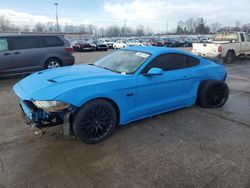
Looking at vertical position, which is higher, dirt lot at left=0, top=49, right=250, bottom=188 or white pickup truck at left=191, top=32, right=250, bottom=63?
white pickup truck at left=191, top=32, right=250, bottom=63

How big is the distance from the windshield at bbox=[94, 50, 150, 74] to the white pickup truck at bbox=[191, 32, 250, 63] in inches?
373

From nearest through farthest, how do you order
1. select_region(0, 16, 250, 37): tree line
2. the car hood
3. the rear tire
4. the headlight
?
the headlight < the car hood < the rear tire < select_region(0, 16, 250, 37): tree line

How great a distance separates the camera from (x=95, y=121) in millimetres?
3812

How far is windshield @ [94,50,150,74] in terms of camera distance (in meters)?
4.45

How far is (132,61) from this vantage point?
4617mm

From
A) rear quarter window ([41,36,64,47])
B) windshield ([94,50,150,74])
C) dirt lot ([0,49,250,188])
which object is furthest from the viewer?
rear quarter window ([41,36,64,47])

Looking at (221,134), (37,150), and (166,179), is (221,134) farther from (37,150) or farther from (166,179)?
(37,150)

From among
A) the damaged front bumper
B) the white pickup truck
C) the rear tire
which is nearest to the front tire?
the damaged front bumper

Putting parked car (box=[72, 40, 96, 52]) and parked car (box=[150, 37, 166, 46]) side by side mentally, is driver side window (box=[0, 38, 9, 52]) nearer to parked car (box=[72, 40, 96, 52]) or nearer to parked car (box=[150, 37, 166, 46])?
parked car (box=[72, 40, 96, 52])

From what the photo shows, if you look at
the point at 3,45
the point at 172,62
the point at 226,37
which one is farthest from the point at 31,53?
the point at 226,37

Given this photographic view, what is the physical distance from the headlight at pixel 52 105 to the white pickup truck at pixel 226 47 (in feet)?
37.4

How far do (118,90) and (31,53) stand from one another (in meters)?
6.29

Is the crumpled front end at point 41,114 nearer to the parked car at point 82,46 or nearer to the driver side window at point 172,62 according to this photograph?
the driver side window at point 172,62

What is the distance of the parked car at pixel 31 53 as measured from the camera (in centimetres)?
863
